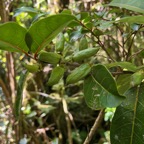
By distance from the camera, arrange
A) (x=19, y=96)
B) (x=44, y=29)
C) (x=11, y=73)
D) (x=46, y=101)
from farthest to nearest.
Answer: (x=46, y=101) < (x=11, y=73) < (x=19, y=96) < (x=44, y=29)

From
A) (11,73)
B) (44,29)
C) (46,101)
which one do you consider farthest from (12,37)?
(46,101)

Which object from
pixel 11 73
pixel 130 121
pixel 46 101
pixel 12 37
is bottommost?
pixel 46 101

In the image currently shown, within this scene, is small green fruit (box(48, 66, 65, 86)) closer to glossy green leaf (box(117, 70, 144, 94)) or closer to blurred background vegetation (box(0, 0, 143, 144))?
glossy green leaf (box(117, 70, 144, 94))

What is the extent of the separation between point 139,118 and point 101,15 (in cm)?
34

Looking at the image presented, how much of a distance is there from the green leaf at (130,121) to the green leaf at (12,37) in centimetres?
17

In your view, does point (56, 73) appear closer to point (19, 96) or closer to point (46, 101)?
point (19, 96)

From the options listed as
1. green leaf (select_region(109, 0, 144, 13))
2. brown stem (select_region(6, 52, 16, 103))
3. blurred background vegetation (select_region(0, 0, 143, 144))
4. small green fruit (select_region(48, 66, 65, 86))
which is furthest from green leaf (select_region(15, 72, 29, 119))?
brown stem (select_region(6, 52, 16, 103))

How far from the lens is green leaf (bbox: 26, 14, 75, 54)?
0.35 m

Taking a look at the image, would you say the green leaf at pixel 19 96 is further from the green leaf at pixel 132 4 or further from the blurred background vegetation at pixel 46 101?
the blurred background vegetation at pixel 46 101

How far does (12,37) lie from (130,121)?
211 millimetres

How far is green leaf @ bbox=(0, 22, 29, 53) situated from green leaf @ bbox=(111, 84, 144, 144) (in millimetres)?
172

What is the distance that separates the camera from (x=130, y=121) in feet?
1.40

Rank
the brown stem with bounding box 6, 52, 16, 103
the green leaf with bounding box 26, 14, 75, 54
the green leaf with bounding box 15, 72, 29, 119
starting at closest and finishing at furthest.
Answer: the green leaf with bounding box 26, 14, 75, 54, the green leaf with bounding box 15, 72, 29, 119, the brown stem with bounding box 6, 52, 16, 103

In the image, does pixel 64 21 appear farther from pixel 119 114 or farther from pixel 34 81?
pixel 34 81
